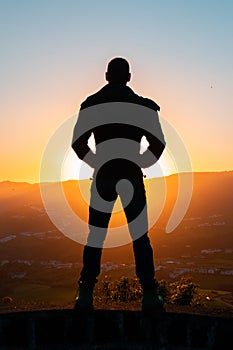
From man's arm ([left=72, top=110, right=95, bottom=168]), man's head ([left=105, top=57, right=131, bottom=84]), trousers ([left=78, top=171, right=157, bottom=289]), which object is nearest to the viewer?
trousers ([left=78, top=171, right=157, bottom=289])

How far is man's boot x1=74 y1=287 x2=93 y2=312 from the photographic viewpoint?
17.5 feet

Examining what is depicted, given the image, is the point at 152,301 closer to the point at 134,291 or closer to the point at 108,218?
the point at 108,218

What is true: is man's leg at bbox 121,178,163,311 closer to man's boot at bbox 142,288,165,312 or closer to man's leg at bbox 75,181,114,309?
man's boot at bbox 142,288,165,312

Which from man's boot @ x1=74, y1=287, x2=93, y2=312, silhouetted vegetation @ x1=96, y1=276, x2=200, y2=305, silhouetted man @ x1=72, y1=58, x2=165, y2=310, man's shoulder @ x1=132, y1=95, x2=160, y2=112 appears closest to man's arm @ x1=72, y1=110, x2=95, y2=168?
silhouetted man @ x1=72, y1=58, x2=165, y2=310

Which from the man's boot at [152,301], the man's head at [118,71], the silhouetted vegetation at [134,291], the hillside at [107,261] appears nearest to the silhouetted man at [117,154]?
the man's head at [118,71]

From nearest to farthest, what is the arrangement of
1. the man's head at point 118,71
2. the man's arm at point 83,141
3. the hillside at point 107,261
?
the man's head at point 118,71 → the man's arm at point 83,141 → the hillside at point 107,261

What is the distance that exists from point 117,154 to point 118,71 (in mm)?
1093

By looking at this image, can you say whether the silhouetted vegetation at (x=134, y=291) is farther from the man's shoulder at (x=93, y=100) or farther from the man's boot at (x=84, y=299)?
the man's shoulder at (x=93, y=100)

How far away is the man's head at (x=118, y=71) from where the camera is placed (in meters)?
Answer: 5.62

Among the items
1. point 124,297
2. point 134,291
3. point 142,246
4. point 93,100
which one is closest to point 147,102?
point 93,100

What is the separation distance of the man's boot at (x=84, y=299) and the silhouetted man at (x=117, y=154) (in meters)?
0.04

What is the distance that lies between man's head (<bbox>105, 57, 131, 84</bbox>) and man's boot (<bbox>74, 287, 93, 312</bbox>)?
2749 mm

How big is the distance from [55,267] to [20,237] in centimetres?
6194

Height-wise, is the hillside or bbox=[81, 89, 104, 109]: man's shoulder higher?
bbox=[81, 89, 104, 109]: man's shoulder
